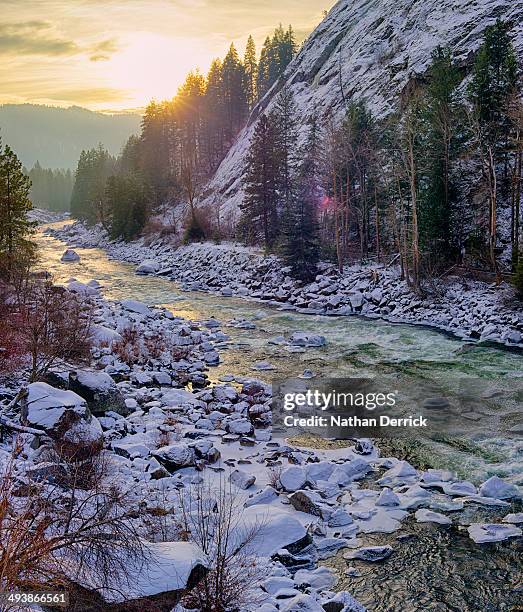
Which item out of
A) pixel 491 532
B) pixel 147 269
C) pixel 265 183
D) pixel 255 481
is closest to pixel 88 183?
pixel 147 269

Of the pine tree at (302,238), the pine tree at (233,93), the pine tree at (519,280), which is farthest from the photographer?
the pine tree at (233,93)

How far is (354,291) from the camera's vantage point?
31969mm

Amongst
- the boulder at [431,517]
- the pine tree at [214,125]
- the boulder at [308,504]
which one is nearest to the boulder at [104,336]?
the boulder at [308,504]

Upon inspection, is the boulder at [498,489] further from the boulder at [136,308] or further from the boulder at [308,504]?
the boulder at [136,308]

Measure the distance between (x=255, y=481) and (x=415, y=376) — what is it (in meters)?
9.05

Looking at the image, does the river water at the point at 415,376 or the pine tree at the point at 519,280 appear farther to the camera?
the pine tree at the point at 519,280

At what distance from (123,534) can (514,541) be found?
272 inches

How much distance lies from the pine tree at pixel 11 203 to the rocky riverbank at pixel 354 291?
13.2 m

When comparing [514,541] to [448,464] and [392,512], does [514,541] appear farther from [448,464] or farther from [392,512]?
[448,464]

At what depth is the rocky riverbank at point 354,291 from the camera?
24656mm

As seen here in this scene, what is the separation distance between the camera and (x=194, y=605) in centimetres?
649

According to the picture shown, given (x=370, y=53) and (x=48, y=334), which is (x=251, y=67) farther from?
(x=48, y=334)

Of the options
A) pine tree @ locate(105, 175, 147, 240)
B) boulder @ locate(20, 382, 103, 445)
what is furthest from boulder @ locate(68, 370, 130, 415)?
pine tree @ locate(105, 175, 147, 240)

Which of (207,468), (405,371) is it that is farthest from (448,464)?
(405,371)
